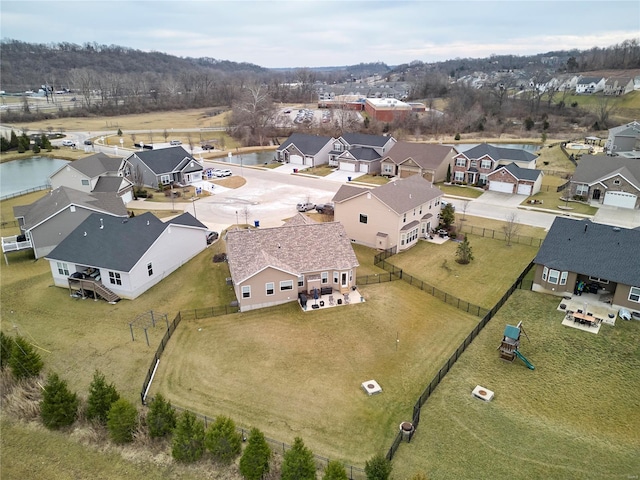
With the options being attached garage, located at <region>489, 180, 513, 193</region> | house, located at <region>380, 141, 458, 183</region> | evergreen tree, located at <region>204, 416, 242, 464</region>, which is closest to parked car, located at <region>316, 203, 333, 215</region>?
house, located at <region>380, 141, 458, 183</region>

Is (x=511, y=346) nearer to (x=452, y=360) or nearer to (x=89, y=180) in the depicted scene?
(x=452, y=360)

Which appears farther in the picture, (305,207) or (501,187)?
(501,187)

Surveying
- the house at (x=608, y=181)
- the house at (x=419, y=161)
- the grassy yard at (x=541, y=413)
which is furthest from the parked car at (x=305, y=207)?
the house at (x=608, y=181)

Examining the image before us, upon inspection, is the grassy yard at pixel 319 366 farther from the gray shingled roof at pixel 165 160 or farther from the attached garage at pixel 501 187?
the gray shingled roof at pixel 165 160

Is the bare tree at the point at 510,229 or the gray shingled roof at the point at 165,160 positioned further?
the gray shingled roof at the point at 165,160

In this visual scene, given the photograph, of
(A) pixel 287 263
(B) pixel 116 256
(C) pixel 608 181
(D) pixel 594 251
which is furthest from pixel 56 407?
(C) pixel 608 181

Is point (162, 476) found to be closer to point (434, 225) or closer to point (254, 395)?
point (254, 395)
